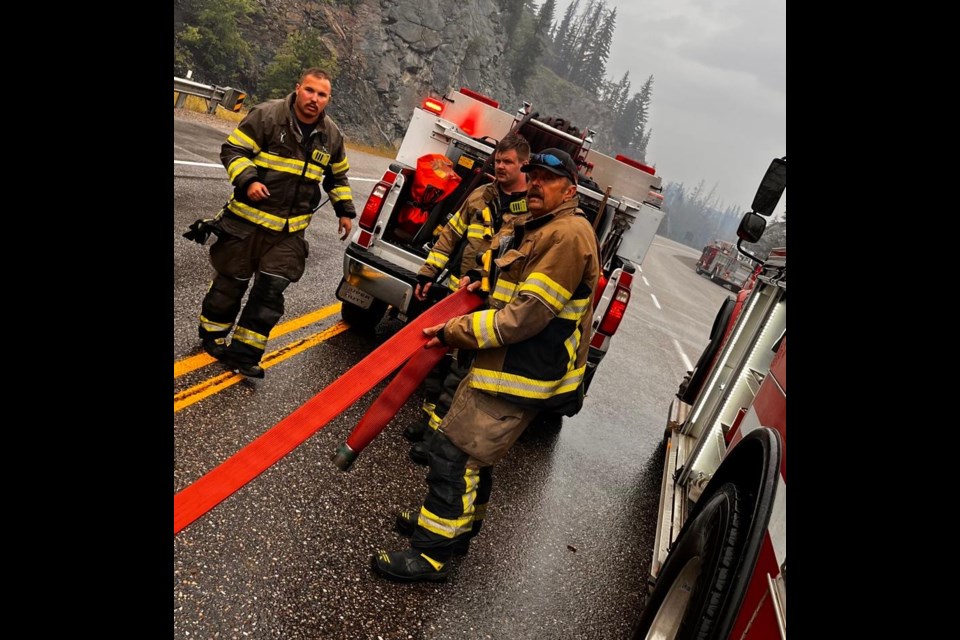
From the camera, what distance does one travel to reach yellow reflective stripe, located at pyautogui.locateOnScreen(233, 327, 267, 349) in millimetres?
4734

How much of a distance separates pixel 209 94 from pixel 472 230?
18247 millimetres

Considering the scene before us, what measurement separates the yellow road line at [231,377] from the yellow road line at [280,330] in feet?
0.58

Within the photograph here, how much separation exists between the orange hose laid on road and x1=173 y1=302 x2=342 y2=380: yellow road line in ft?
7.25

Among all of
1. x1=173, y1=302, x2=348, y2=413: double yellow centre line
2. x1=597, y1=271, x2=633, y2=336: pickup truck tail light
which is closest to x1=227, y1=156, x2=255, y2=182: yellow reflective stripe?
x1=173, y1=302, x2=348, y2=413: double yellow centre line

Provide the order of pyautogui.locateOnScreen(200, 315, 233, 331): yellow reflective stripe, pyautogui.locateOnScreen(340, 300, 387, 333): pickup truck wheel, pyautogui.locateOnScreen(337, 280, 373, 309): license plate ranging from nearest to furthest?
pyautogui.locateOnScreen(200, 315, 233, 331): yellow reflective stripe → pyautogui.locateOnScreen(337, 280, 373, 309): license plate → pyautogui.locateOnScreen(340, 300, 387, 333): pickup truck wheel

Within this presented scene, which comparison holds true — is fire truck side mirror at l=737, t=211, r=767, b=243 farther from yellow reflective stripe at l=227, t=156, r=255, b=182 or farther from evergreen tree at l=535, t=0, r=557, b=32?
evergreen tree at l=535, t=0, r=557, b=32

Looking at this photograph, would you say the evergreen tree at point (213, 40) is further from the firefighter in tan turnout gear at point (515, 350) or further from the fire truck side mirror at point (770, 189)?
the firefighter in tan turnout gear at point (515, 350)

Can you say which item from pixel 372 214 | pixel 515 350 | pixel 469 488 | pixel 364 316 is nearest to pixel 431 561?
pixel 469 488

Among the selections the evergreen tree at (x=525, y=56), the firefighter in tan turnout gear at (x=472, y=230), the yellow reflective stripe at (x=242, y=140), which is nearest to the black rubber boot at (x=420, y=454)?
the firefighter in tan turnout gear at (x=472, y=230)

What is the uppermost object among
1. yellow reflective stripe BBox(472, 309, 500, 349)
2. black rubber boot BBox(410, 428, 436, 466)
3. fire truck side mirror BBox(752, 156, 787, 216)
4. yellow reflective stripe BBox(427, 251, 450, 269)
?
fire truck side mirror BBox(752, 156, 787, 216)
